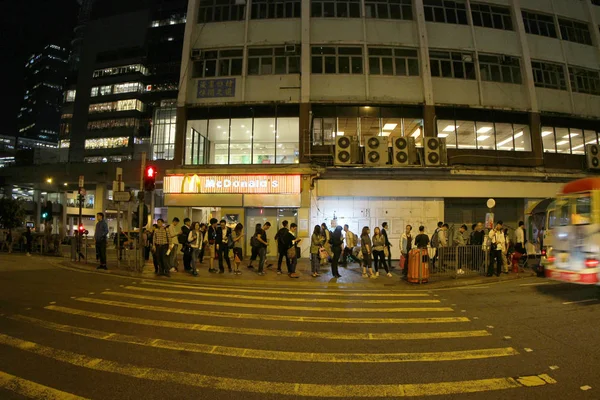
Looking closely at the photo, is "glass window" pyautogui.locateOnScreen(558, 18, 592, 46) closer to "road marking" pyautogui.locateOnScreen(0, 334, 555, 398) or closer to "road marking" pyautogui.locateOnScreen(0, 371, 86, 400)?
"road marking" pyautogui.locateOnScreen(0, 334, 555, 398)

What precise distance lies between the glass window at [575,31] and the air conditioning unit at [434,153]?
13.0m

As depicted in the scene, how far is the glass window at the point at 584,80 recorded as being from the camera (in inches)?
879

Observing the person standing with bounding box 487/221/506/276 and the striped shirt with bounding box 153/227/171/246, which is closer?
the striped shirt with bounding box 153/227/171/246

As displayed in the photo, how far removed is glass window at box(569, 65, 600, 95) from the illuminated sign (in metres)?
19.2

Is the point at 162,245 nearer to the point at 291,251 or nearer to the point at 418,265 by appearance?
the point at 291,251

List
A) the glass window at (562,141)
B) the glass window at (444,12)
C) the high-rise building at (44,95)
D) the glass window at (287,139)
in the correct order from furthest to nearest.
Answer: the high-rise building at (44,95) → the glass window at (562,141) → the glass window at (444,12) → the glass window at (287,139)

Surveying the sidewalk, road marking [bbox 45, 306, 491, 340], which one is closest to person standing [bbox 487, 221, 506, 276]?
the sidewalk

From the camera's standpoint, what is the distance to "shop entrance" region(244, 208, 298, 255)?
19.3 m

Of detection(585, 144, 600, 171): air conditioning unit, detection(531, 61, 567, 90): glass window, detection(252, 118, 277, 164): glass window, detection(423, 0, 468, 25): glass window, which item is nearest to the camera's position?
detection(252, 118, 277, 164): glass window

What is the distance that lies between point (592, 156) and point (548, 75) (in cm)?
562

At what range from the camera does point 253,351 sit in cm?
497

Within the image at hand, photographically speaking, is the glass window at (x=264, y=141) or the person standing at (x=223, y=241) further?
the glass window at (x=264, y=141)

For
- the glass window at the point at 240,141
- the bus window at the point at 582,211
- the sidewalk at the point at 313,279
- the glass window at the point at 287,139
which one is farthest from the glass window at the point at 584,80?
the glass window at the point at 240,141

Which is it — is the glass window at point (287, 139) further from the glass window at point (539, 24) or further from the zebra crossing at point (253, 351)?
the glass window at point (539, 24)
